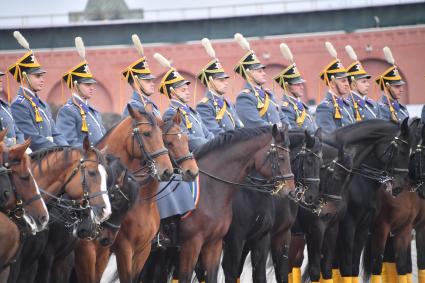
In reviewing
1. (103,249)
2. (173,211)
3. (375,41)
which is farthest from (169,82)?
(375,41)

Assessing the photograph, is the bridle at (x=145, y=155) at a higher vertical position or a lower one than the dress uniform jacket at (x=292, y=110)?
higher

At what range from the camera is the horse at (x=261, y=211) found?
34.3ft

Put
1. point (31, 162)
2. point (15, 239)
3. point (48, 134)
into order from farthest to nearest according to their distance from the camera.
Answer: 1. point (48, 134)
2. point (31, 162)
3. point (15, 239)

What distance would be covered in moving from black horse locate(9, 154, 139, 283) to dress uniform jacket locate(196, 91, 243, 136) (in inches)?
108

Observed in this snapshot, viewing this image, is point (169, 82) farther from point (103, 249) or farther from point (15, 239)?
point (15, 239)

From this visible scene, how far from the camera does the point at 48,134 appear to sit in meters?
9.80

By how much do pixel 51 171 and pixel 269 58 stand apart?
33150mm

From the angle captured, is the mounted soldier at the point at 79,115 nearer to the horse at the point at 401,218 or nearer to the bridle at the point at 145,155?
the bridle at the point at 145,155

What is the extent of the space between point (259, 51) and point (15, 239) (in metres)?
34.2

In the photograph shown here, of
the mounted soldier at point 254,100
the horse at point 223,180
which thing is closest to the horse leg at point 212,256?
the horse at point 223,180

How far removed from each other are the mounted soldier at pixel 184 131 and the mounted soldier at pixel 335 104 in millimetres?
2456

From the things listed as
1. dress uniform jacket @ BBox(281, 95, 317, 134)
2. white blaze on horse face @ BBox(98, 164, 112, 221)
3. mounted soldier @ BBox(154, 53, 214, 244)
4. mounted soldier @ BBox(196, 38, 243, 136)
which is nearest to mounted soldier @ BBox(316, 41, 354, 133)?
dress uniform jacket @ BBox(281, 95, 317, 134)

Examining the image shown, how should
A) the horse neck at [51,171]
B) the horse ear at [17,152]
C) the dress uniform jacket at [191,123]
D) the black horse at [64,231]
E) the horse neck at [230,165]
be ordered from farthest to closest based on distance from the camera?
the dress uniform jacket at [191,123], the horse neck at [230,165], the black horse at [64,231], the horse neck at [51,171], the horse ear at [17,152]

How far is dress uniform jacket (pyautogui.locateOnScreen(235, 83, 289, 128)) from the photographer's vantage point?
11844 millimetres
